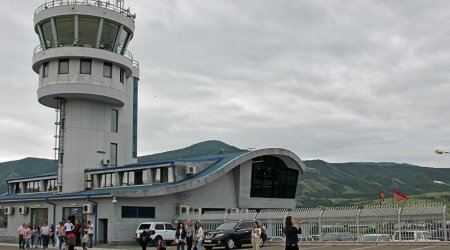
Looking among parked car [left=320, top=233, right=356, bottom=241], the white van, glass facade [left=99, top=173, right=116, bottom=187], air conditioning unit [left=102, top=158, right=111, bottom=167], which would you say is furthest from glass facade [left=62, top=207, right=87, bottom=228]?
the white van

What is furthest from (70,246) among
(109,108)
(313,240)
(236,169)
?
(109,108)

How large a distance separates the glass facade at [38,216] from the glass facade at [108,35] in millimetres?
15656

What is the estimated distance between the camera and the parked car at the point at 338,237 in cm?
3134

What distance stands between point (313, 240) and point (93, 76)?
2496 cm

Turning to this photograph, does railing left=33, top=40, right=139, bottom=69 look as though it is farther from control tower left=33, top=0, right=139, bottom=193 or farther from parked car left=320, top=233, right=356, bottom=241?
parked car left=320, top=233, right=356, bottom=241

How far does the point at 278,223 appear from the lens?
36062 millimetres

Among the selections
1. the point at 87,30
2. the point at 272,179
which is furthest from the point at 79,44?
the point at 272,179

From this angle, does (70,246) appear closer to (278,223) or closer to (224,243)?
(224,243)

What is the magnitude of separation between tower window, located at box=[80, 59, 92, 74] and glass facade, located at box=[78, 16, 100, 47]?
1.57 m

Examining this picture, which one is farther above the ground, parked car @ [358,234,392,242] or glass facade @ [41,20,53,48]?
glass facade @ [41,20,53,48]

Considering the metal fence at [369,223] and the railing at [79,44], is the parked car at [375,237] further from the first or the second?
the railing at [79,44]

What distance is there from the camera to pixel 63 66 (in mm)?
47594

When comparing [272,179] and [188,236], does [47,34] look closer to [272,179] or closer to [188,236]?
[272,179]

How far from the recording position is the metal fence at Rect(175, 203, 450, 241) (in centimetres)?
2844
